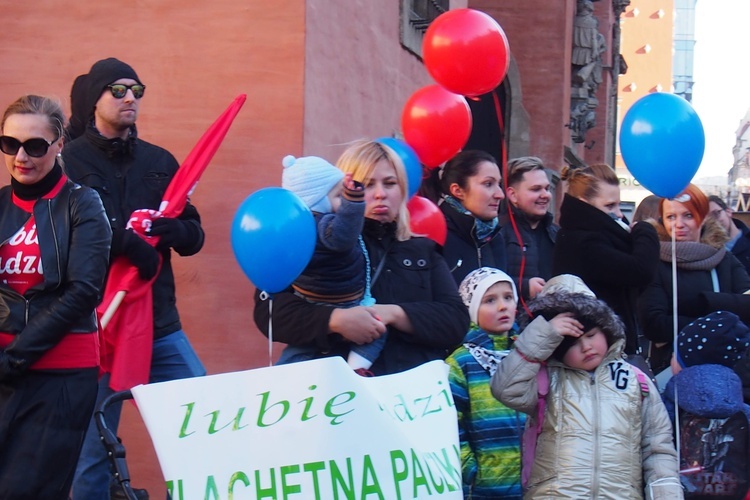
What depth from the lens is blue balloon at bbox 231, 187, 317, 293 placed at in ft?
12.6

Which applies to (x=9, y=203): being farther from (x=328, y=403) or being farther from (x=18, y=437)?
(x=328, y=403)

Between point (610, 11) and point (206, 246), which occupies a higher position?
point (610, 11)

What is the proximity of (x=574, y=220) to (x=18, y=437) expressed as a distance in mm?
3117

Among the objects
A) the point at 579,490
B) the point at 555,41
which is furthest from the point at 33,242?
the point at 555,41

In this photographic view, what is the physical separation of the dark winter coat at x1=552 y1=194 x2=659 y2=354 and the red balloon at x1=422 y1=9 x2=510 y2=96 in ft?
2.76

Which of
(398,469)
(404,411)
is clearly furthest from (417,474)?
(404,411)

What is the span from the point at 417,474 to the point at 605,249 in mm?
2689

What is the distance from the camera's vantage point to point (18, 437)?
3750mm

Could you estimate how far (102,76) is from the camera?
188 inches

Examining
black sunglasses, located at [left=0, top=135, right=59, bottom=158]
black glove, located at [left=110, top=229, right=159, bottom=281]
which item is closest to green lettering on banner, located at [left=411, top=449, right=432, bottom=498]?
black sunglasses, located at [left=0, top=135, right=59, bottom=158]

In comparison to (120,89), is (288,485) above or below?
below

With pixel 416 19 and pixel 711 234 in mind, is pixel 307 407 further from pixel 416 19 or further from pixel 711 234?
pixel 416 19

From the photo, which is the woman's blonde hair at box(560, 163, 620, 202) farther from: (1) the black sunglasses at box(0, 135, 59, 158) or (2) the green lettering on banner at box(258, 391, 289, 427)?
(2) the green lettering on banner at box(258, 391, 289, 427)

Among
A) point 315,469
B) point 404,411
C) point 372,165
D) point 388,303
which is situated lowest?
point 315,469
